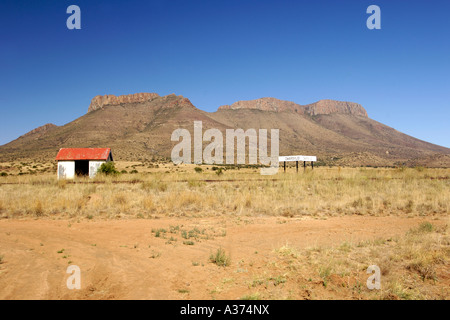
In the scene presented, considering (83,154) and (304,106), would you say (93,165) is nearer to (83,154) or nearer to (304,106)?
(83,154)

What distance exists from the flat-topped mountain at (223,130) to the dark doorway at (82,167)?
3614cm

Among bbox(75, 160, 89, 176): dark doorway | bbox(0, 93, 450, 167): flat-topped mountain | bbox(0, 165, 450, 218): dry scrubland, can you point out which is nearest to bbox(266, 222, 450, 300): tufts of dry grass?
bbox(0, 165, 450, 218): dry scrubland

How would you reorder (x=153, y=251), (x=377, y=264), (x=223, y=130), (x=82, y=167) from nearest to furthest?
(x=377, y=264) < (x=153, y=251) < (x=82, y=167) < (x=223, y=130)

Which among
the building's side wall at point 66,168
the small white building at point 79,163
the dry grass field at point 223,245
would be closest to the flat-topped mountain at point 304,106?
the small white building at point 79,163

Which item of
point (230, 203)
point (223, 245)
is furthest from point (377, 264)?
point (230, 203)

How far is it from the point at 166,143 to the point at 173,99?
4755cm

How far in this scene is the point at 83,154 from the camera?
31359 millimetres

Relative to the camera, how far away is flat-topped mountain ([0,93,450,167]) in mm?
78500

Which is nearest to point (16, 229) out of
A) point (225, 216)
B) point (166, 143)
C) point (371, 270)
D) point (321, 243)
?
point (225, 216)

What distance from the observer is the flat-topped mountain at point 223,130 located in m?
78.5

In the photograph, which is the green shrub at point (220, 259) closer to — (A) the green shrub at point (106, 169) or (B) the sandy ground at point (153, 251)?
(B) the sandy ground at point (153, 251)

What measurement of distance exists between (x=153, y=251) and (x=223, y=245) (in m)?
1.83

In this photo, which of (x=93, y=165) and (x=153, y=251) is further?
(x=93, y=165)

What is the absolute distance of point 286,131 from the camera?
120 metres
